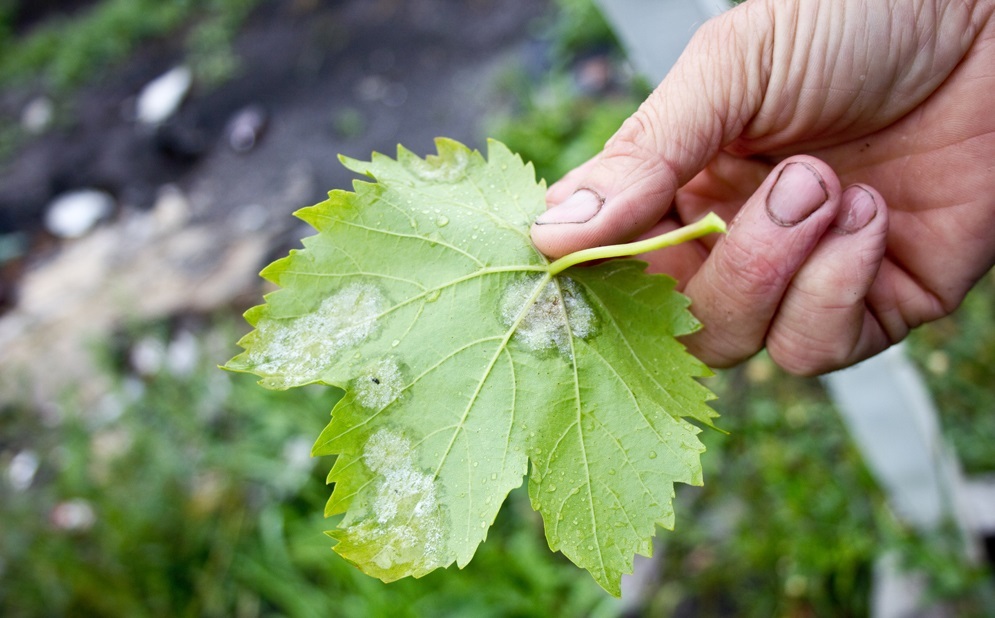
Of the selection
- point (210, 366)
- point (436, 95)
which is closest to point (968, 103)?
point (210, 366)

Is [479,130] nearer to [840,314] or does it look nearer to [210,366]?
[210,366]

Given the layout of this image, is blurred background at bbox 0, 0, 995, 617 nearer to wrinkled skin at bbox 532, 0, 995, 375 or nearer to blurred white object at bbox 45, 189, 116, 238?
blurred white object at bbox 45, 189, 116, 238

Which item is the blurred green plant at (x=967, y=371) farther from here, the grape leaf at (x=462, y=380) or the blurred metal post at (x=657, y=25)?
the grape leaf at (x=462, y=380)

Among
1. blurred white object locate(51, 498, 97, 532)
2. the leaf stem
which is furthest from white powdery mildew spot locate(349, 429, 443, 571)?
blurred white object locate(51, 498, 97, 532)

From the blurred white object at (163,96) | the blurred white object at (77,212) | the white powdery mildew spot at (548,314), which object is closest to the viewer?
the white powdery mildew spot at (548,314)

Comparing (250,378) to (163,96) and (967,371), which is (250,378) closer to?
(967,371)

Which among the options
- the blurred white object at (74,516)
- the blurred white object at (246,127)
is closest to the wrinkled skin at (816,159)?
the blurred white object at (74,516)
